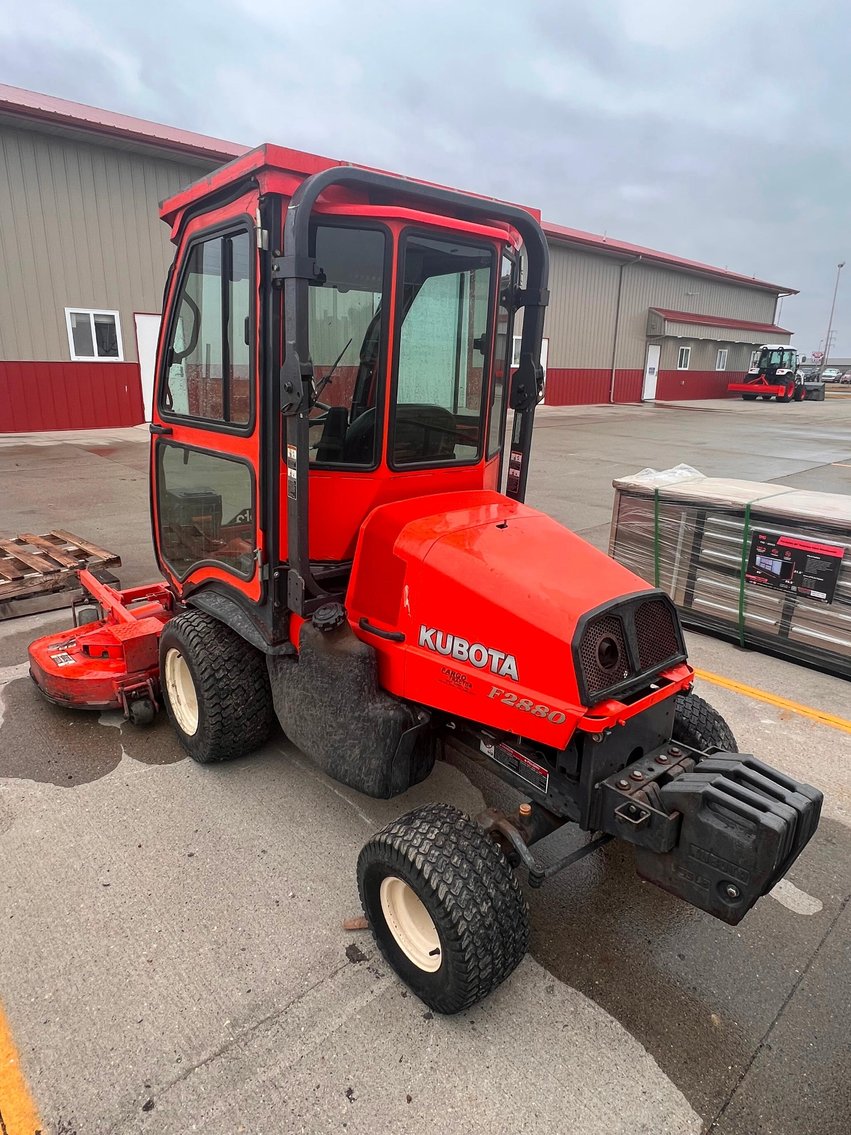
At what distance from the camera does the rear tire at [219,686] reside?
3166mm

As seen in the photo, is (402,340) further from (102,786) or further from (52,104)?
(52,104)

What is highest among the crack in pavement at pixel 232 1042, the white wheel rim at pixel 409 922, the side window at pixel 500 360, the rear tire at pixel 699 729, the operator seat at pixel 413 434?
the side window at pixel 500 360

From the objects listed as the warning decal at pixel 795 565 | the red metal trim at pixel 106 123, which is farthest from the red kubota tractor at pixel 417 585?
the red metal trim at pixel 106 123

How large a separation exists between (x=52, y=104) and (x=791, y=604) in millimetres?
15678

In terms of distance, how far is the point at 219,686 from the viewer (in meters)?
3.16

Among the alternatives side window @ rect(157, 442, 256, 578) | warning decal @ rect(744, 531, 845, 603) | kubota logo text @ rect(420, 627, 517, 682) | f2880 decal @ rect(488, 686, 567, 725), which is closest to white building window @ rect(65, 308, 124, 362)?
side window @ rect(157, 442, 256, 578)

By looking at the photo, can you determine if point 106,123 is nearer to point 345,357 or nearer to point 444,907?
point 345,357

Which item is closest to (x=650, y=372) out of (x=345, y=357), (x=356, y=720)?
(x=345, y=357)

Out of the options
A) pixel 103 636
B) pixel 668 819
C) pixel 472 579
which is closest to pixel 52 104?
pixel 103 636

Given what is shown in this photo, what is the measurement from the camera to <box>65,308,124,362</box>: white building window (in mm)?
13812

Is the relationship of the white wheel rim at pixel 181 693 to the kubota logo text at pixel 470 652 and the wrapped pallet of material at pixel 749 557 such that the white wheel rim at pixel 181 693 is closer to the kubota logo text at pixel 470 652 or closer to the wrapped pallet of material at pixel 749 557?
the kubota logo text at pixel 470 652

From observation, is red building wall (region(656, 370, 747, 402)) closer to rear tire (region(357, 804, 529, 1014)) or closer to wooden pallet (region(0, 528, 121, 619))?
wooden pallet (region(0, 528, 121, 619))

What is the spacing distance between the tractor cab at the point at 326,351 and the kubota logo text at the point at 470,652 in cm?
49

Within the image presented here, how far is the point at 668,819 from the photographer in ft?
6.51
